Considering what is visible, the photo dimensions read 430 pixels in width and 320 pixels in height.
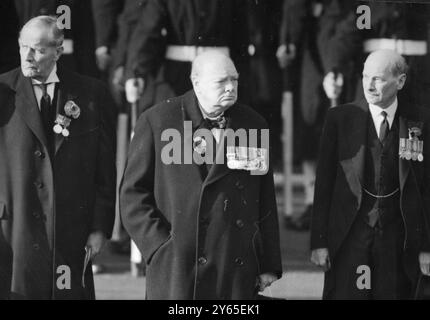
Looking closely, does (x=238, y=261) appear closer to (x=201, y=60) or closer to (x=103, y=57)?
(x=201, y=60)

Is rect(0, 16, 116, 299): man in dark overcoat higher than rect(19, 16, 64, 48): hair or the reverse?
the reverse

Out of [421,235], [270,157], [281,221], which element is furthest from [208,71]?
[421,235]

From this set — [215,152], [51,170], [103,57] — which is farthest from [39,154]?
[215,152]

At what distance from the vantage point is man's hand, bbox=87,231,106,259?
5.23m

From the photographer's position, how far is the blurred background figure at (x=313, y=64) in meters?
5.46

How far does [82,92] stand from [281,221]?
1.26 m

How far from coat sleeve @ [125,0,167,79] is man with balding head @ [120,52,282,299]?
0.73ft

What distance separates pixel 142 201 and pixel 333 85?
124 cm

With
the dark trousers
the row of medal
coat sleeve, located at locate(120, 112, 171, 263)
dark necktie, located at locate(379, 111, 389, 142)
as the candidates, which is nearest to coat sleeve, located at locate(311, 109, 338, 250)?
the dark trousers

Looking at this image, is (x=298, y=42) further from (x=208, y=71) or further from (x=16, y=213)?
(x=16, y=213)

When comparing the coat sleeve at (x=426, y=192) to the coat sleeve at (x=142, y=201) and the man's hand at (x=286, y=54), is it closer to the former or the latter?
the man's hand at (x=286, y=54)

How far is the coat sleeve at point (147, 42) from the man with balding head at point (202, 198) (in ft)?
0.73

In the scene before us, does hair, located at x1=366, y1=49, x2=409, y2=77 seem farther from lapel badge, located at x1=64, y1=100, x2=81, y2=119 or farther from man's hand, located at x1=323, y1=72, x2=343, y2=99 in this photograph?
lapel badge, located at x1=64, y1=100, x2=81, y2=119
